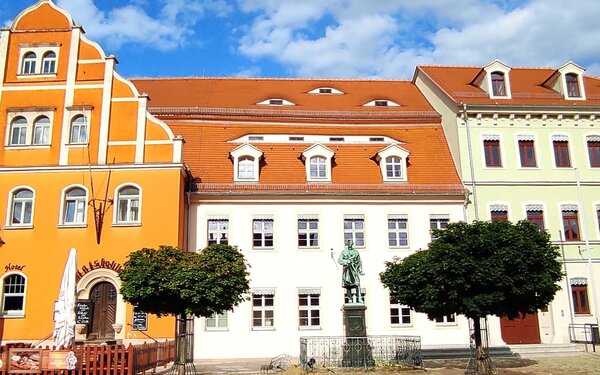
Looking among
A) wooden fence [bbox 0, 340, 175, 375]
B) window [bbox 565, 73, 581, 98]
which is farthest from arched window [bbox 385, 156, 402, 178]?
wooden fence [bbox 0, 340, 175, 375]

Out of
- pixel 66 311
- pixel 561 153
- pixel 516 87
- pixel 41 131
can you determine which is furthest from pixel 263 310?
pixel 516 87

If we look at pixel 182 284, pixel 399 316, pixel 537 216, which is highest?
pixel 537 216

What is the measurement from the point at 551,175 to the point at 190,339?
59.5 feet

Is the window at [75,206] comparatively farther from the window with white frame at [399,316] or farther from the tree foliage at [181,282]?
the window with white frame at [399,316]

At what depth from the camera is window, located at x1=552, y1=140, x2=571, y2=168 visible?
27.2 metres

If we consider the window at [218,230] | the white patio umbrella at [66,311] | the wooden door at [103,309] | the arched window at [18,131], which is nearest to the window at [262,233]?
the window at [218,230]

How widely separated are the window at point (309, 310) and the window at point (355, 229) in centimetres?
295

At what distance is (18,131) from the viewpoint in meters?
24.0

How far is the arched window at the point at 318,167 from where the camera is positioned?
26.2 m

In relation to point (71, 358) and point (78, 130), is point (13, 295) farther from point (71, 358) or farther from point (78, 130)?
point (71, 358)

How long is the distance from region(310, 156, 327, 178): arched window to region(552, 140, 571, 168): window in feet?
36.4

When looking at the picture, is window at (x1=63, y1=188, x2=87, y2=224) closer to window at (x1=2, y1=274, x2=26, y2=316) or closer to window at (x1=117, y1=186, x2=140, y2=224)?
window at (x1=117, y1=186, x2=140, y2=224)

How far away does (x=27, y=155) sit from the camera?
2348 cm

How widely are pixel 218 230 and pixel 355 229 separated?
606 cm
